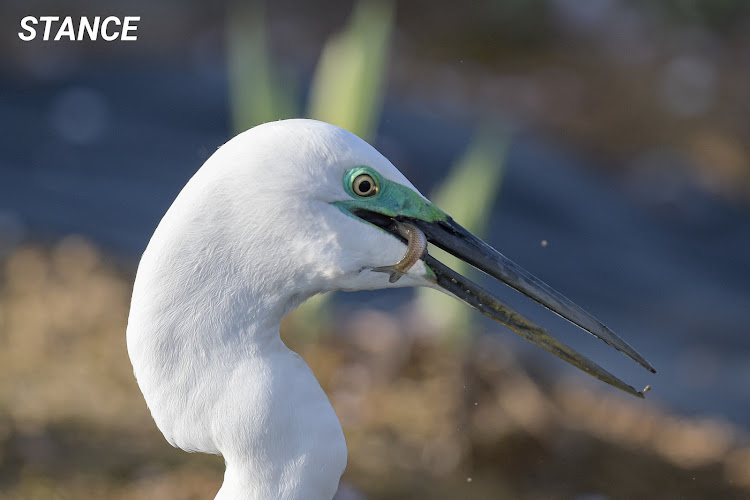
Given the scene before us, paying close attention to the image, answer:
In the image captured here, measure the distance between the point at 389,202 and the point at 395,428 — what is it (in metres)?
2.69

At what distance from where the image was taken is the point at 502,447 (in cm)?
396

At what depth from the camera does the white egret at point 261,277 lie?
146 centimetres

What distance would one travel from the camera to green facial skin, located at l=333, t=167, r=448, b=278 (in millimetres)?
1501

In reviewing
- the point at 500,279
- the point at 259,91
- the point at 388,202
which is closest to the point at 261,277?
the point at 388,202

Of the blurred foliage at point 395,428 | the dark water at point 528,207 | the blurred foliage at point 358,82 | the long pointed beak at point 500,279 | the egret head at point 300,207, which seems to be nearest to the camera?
the egret head at point 300,207

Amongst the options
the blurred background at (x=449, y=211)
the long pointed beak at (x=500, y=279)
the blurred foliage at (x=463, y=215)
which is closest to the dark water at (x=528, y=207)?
the blurred background at (x=449, y=211)

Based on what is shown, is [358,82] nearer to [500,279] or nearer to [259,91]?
[259,91]

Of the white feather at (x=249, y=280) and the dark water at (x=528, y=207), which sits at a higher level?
the white feather at (x=249, y=280)

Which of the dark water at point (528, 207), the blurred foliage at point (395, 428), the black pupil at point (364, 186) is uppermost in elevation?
the black pupil at point (364, 186)

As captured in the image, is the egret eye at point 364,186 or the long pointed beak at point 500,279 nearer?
the egret eye at point 364,186

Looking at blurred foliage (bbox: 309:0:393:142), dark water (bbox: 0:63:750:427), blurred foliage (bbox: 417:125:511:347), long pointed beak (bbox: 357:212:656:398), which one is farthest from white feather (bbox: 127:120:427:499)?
dark water (bbox: 0:63:750:427)

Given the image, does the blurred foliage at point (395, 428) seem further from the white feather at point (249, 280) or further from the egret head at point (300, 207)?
the egret head at point (300, 207)

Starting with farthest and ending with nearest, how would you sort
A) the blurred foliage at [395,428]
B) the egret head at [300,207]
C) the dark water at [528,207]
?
the dark water at [528,207]
the blurred foliage at [395,428]
the egret head at [300,207]

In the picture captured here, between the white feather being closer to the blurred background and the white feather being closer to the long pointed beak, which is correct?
the long pointed beak
